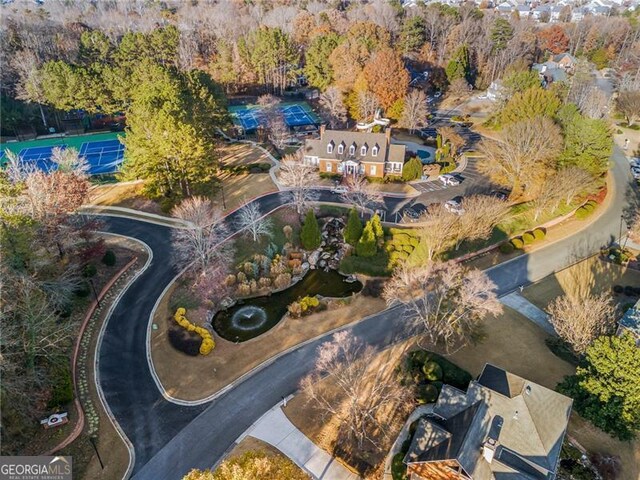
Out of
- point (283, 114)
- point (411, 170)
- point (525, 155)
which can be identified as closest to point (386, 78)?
point (283, 114)

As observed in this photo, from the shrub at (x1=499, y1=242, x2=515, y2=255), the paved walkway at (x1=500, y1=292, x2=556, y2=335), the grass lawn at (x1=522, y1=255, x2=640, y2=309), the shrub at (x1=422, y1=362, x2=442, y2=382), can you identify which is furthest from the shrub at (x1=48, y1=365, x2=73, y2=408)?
the shrub at (x1=499, y1=242, x2=515, y2=255)

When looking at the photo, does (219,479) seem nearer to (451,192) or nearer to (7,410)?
(7,410)

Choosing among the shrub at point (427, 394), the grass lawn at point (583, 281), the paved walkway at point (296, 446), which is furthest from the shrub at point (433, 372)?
the grass lawn at point (583, 281)

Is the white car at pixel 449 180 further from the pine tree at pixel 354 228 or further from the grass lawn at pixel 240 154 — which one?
the grass lawn at pixel 240 154

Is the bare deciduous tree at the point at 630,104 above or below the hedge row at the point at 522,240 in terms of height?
above

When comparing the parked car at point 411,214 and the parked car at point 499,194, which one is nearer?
the parked car at point 411,214

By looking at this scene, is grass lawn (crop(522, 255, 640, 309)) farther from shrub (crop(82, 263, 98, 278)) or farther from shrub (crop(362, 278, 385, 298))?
shrub (crop(82, 263, 98, 278))

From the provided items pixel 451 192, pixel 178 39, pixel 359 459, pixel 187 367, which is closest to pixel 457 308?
pixel 359 459
